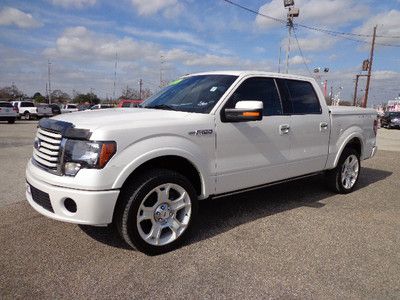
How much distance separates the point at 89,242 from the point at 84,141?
1.22 meters

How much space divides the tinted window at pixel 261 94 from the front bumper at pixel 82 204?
1774 millimetres

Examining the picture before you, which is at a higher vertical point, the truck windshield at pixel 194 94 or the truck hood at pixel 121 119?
the truck windshield at pixel 194 94

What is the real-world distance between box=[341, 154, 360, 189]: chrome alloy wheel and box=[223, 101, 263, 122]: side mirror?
2869 millimetres

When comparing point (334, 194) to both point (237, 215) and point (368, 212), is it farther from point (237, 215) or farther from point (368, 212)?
point (237, 215)

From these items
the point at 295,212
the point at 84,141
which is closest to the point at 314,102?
the point at 295,212

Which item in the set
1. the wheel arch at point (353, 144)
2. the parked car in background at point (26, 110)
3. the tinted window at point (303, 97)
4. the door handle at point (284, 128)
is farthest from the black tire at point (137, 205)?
the parked car in background at point (26, 110)

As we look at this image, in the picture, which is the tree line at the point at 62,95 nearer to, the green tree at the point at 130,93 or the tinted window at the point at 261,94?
the green tree at the point at 130,93

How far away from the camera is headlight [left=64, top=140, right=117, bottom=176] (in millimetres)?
3148

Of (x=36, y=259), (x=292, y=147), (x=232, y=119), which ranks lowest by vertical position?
(x=36, y=259)

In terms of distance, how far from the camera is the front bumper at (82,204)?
315cm

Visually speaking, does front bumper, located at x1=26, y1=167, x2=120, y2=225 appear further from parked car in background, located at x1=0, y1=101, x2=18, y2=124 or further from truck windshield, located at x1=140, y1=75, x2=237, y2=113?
parked car in background, located at x1=0, y1=101, x2=18, y2=124

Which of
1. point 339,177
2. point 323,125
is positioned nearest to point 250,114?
point 323,125

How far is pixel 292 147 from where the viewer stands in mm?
4875

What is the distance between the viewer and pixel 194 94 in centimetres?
440
